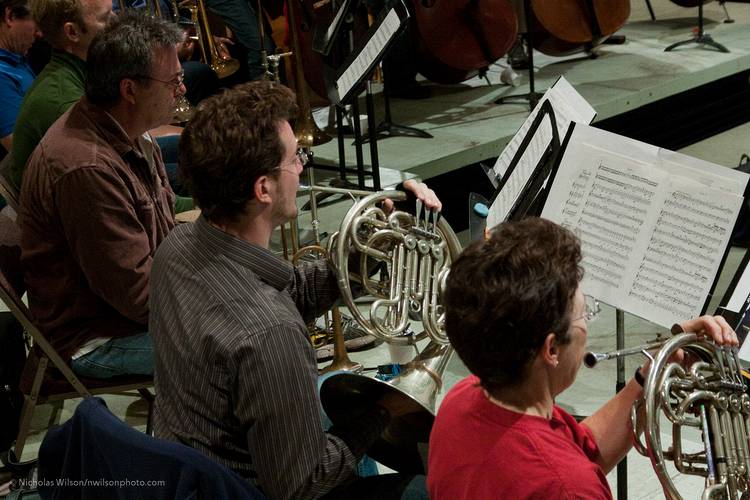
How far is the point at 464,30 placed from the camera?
4.67m

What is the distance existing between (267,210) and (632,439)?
81 centimetres

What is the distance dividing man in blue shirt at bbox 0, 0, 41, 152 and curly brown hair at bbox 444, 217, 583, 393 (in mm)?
2572

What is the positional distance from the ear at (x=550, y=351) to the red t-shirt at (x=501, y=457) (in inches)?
3.5

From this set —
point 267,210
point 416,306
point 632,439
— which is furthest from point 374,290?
point 632,439

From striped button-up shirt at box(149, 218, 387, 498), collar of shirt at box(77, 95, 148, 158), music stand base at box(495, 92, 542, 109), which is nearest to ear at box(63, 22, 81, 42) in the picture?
collar of shirt at box(77, 95, 148, 158)

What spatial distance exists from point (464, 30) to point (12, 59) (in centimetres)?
215

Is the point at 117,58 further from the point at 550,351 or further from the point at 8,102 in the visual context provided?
the point at 550,351

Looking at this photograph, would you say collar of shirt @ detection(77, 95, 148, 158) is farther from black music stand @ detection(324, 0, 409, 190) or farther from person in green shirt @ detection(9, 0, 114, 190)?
black music stand @ detection(324, 0, 409, 190)

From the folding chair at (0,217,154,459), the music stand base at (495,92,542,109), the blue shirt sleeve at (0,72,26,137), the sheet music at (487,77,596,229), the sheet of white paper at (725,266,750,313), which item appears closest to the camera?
the sheet of white paper at (725,266,750,313)

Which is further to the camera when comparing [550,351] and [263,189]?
[263,189]

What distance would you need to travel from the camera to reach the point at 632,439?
1.64m

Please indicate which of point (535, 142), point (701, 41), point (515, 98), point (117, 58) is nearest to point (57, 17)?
point (117, 58)

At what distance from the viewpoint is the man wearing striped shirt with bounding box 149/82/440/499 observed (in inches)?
63.3

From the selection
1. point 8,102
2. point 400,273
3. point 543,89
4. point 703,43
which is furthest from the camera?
point 703,43
